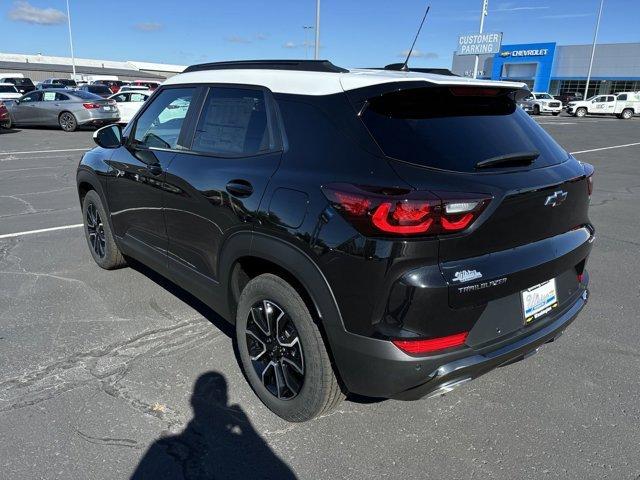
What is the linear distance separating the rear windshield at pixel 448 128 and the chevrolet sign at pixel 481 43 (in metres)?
44.0

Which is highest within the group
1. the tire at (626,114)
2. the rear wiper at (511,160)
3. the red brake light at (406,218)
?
the rear wiper at (511,160)

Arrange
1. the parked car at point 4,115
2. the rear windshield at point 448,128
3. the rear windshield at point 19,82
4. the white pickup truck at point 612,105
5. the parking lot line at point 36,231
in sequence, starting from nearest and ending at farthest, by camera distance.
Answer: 1. the rear windshield at point 448,128
2. the parking lot line at point 36,231
3. the parked car at point 4,115
4. the rear windshield at point 19,82
5. the white pickup truck at point 612,105

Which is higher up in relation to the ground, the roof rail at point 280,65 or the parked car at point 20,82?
the roof rail at point 280,65

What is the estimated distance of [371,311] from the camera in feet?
7.16

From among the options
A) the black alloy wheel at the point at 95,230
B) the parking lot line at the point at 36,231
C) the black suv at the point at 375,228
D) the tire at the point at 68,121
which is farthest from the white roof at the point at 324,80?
the tire at the point at 68,121

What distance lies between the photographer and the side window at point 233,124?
9.39ft

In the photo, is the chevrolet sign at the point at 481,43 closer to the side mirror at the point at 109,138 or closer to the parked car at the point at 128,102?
the parked car at the point at 128,102

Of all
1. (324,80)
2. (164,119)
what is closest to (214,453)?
(324,80)

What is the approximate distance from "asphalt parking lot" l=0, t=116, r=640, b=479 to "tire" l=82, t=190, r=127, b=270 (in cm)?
38

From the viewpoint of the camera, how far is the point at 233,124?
3.06m

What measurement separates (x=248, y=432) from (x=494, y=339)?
1353 millimetres

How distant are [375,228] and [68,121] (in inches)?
789

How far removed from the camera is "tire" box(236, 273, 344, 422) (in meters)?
2.48

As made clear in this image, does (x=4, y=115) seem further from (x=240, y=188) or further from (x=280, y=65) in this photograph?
(x=240, y=188)
